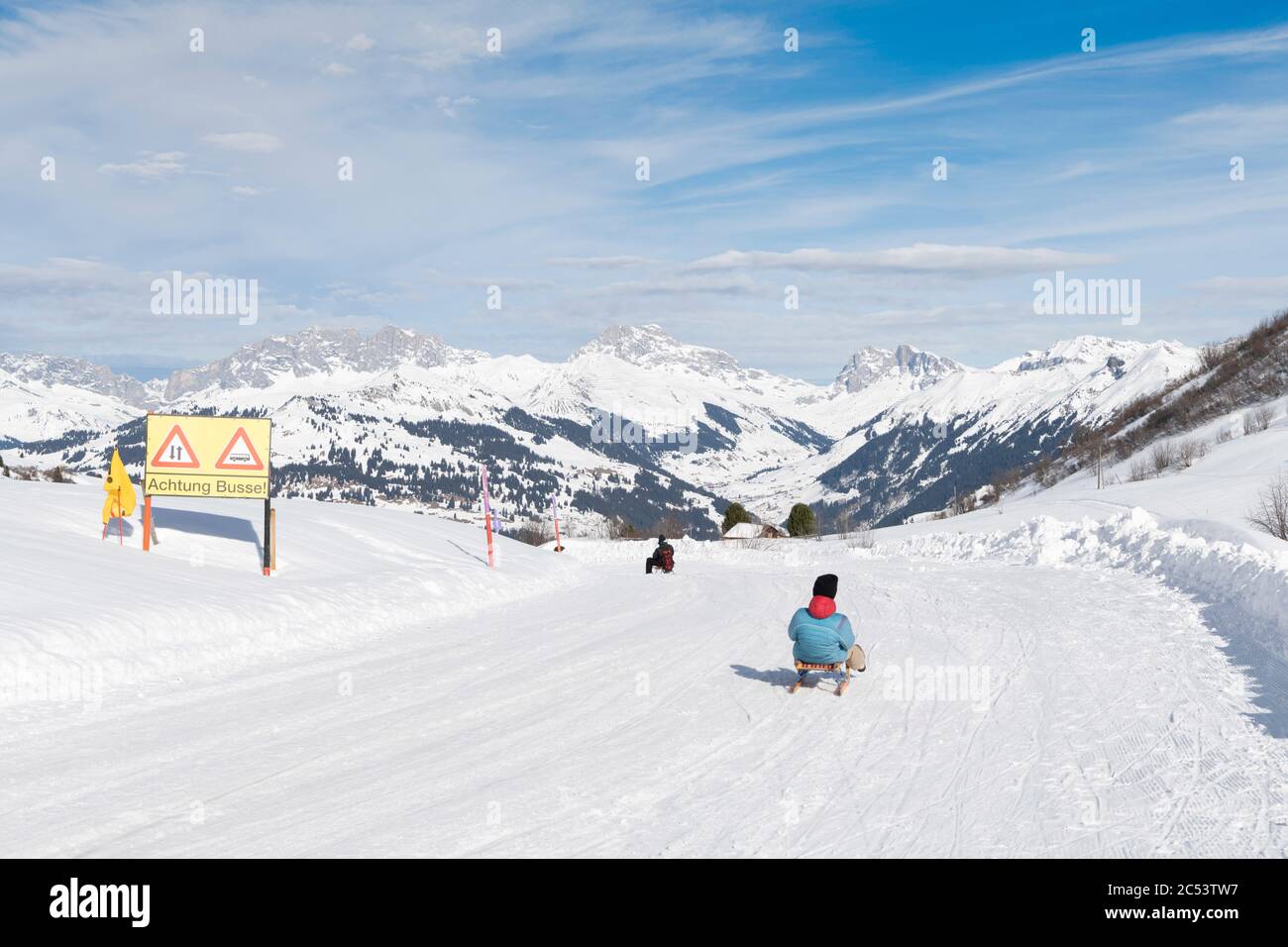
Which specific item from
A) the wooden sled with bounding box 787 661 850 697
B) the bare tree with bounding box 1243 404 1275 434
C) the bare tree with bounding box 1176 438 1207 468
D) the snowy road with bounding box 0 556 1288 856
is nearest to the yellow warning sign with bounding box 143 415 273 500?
the snowy road with bounding box 0 556 1288 856

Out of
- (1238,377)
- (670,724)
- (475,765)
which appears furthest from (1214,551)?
(1238,377)

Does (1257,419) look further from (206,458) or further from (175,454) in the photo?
(175,454)

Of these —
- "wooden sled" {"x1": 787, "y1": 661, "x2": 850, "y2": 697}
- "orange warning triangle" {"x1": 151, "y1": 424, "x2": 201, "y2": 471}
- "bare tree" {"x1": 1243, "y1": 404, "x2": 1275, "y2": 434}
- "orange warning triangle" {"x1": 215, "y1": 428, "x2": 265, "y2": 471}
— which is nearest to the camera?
"wooden sled" {"x1": 787, "y1": 661, "x2": 850, "y2": 697}

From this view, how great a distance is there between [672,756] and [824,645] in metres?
3.31

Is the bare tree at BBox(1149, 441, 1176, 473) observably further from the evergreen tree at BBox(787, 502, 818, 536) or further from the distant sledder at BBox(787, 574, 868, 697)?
the distant sledder at BBox(787, 574, 868, 697)

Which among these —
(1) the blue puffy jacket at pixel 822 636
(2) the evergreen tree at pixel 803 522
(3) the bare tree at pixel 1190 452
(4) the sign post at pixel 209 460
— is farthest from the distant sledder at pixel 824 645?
(2) the evergreen tree at pixel 803 522

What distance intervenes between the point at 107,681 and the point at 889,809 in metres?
8.77

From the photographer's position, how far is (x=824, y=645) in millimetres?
11336

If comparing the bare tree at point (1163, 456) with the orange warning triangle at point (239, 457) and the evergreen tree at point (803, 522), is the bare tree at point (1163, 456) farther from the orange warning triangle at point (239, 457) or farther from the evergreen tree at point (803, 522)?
the orange warning triangle at point (239, 457)

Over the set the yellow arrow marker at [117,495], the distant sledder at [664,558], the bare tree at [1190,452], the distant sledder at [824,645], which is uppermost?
the bare tree at [1190,452]

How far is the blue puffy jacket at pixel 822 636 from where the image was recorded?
446 inches

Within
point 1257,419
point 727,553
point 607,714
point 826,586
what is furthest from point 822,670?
point 1257,419

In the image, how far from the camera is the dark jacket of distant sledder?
446 inches

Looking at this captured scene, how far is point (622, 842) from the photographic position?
A: 643 centimetres
